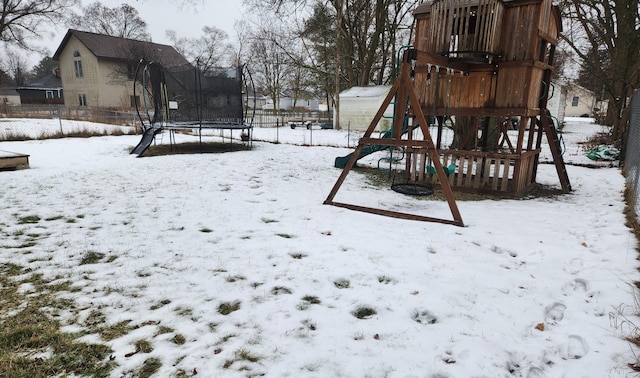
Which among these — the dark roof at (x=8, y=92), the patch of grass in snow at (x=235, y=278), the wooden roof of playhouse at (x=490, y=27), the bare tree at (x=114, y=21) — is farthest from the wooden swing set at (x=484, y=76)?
the dark roof at (x=8, y=92)

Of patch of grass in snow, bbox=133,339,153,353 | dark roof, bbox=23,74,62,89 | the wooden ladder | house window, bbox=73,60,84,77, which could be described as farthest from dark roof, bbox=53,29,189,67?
patch of grass in snow, bbox=133,339,153,353

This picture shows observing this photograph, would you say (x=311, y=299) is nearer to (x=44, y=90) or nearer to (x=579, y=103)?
(x=44, y=90)

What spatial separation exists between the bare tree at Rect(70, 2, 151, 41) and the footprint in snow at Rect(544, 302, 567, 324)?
52888mm

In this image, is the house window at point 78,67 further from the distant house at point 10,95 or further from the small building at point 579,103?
the small building at point 579,103

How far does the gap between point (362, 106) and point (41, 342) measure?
23441 mm

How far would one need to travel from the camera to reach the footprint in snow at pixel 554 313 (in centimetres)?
281

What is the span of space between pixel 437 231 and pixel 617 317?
6.85 ft

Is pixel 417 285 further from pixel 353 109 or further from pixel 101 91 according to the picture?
Result: pixel 101 91

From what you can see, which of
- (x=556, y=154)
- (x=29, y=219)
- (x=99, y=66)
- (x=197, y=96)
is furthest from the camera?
(x=99, y=66)

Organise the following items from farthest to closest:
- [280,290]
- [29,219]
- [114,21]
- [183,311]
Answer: [114,21] → [29,219] → [280,290] → [183,311]

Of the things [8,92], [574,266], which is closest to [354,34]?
[574,266]

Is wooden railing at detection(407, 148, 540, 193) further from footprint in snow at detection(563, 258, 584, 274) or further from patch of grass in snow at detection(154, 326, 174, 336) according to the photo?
patch of grass in snow at detection(154, 326, 174, 336)

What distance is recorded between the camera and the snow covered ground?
7.78ft

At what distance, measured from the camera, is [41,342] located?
2.43m
